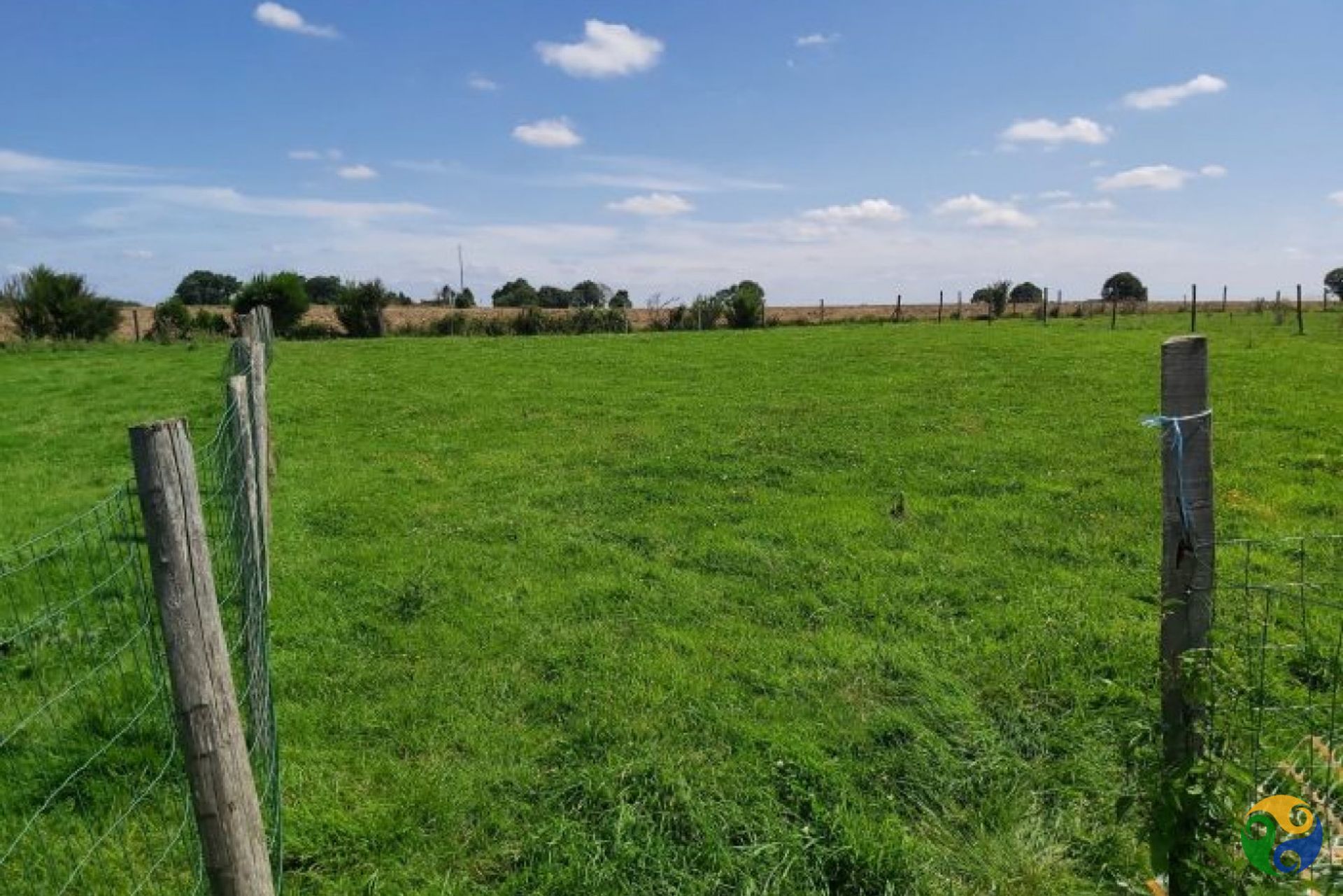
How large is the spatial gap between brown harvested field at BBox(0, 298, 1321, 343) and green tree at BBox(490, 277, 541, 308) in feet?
74.1

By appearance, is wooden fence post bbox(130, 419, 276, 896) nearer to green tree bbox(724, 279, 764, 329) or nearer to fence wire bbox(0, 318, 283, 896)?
fence wire bbox(0, 318, 283, 896)

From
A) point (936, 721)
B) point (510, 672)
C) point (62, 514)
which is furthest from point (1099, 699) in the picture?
point (62, 514)

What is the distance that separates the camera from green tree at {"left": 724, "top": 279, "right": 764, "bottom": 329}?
38531mm

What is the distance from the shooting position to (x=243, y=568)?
4457 millimetres

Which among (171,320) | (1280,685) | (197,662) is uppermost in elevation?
(171,320)

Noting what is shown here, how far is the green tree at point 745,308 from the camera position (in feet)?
126

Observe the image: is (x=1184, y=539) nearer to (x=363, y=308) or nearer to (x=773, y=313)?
(x=363, y=308)

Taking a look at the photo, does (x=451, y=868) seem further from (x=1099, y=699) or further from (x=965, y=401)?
(x=965, y=401)

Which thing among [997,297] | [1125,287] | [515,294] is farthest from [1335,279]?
[515,294]

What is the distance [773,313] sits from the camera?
43750mm

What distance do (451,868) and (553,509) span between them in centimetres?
497

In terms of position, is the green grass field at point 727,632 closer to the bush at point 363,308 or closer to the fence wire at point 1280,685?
the fence wire at point 1280,685

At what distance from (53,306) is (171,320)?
11.2 feet

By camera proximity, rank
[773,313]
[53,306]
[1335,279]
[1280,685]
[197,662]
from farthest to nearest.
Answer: [1335,279] < [773,313] < [53,306] < [1280,685] < [197,662]
